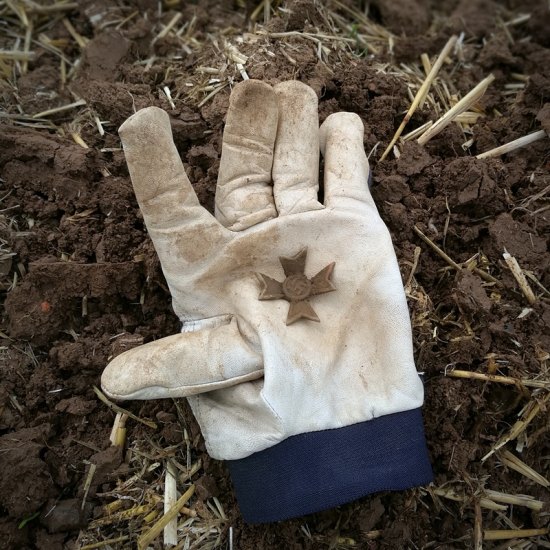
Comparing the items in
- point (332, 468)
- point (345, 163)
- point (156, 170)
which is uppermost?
point (156, 170)

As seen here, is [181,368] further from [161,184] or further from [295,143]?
[295,143]

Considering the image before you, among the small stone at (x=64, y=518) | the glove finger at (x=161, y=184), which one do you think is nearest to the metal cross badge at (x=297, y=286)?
the glove finger at (x=161, y=184)

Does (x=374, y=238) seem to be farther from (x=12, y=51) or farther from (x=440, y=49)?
(x=12, y=51)

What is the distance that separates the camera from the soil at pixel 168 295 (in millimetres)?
2477

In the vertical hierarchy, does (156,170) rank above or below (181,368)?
above

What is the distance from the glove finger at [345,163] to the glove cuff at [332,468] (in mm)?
1037

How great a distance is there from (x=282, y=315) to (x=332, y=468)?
0.70 m

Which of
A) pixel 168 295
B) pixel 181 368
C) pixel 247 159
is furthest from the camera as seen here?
pixel 168 295

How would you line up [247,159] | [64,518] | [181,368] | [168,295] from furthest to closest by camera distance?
[168,295], [247,159], [64,518], [181,368]

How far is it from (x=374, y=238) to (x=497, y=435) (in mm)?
1142

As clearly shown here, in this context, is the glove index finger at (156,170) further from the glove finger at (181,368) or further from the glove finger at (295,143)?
the glove finger at (181,368)

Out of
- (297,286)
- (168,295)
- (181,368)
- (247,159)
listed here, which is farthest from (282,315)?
(247,159)

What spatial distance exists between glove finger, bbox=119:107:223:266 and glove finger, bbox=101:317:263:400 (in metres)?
0.44

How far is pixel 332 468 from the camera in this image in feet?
7.48
